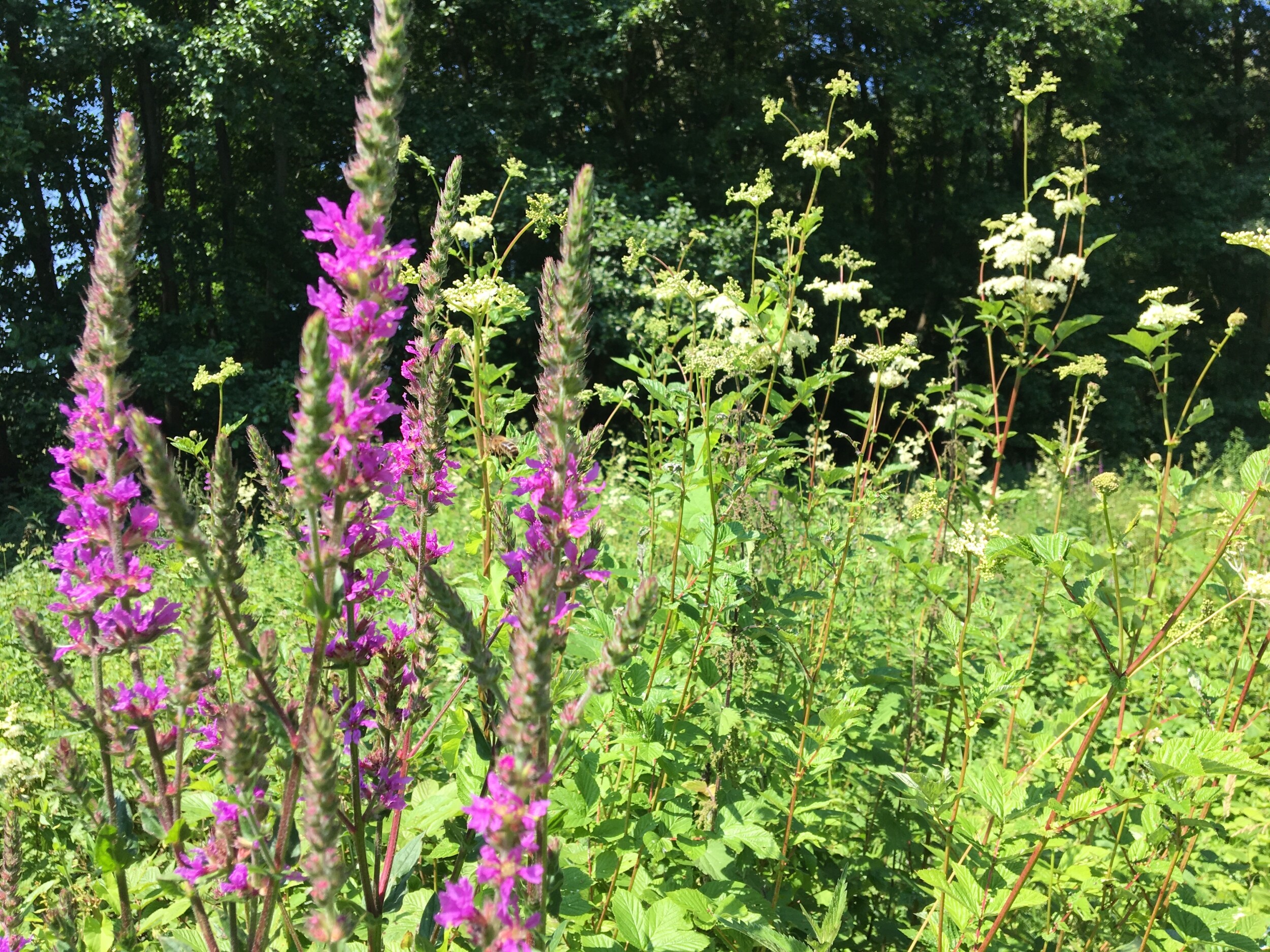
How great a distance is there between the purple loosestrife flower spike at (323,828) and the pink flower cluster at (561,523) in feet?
1.24

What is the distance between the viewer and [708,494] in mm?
2459

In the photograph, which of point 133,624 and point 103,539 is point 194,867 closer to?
point 133,624

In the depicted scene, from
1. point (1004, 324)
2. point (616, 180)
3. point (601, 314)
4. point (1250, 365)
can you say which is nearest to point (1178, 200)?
point (1250, 365)

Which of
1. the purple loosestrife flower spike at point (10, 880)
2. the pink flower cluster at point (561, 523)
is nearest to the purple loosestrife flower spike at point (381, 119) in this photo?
the pink flower cluster at point (561, 523)

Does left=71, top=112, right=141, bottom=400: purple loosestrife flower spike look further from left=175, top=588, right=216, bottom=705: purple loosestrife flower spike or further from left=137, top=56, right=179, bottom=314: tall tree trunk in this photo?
left=137, top=56, right=179, bottom=314: tall tree trunk

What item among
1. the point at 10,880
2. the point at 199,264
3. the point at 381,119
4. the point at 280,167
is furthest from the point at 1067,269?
the point at 280,167

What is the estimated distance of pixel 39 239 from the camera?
12.3 metres

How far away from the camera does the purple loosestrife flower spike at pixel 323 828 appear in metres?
0.93

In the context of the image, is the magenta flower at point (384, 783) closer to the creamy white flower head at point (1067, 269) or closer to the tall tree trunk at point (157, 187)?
the creamy white flower head at point (1067, 269)

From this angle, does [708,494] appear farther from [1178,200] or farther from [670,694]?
[1178,200]

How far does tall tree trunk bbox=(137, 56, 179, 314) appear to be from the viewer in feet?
40.9

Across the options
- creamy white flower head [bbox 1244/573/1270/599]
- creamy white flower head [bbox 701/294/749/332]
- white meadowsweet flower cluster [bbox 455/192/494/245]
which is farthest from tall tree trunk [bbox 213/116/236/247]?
creamy white flower head [bbox 1244/573/1270/599]

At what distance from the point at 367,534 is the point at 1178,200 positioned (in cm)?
2221

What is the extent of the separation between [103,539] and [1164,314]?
2753 mm
